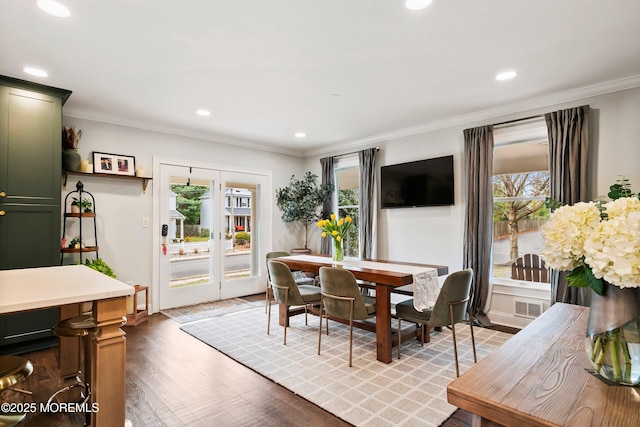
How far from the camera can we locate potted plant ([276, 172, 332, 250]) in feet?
19.2

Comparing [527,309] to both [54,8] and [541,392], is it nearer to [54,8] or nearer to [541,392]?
[541,392]

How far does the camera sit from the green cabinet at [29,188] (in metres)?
3.12

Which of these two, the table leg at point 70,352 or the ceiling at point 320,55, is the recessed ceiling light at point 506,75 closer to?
the ceiling at point 320,55

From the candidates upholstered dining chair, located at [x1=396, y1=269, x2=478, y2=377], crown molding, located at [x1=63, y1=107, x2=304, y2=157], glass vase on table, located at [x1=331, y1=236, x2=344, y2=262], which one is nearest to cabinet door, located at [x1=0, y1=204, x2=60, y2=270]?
crown molding, located at [x1=63, y1=107, x2=304, y2=157]

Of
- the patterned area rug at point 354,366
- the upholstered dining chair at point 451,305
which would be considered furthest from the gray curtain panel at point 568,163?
the upholstered dining chair at point 451,305

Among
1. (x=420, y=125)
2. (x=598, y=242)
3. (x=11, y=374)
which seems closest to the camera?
(x=598, y=242)

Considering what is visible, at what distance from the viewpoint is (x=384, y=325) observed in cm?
296

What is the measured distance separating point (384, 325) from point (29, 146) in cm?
375

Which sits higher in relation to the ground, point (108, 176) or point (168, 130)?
point (168, 130)

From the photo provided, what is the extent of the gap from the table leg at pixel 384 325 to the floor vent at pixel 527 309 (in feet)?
6.26

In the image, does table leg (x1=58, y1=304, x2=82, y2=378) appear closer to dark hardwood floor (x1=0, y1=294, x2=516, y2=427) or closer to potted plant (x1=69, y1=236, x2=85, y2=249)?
dark hardwood floor (x1=0, y1=294, x2=516, y2=427)

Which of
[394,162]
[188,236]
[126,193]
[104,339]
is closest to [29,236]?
[126,193]

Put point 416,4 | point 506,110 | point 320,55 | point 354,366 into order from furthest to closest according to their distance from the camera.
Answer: point 506,110, point 354,366, point 320,55, point 416,4

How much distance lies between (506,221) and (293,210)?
10.6ft
